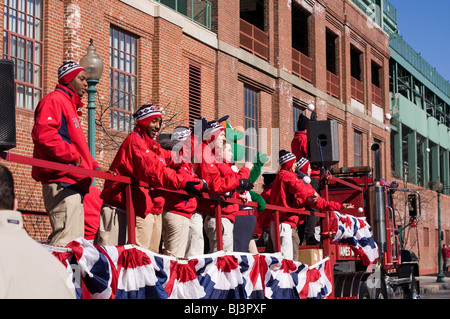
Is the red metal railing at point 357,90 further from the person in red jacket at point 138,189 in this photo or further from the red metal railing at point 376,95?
the person in red jacket at point 138,189

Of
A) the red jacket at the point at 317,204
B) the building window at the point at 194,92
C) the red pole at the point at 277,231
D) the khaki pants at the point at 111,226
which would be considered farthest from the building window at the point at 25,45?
the khaki pants at the point at 111,226

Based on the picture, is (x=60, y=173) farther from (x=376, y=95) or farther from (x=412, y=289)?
(x=376, y=95)

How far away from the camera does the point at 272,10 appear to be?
2708cm

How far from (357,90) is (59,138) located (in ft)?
103

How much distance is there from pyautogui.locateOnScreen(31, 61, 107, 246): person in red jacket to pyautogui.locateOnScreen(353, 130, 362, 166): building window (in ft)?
99.2

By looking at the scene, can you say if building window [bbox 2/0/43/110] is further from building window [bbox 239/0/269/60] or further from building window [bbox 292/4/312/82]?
building window [bbox 292/4/312/82]

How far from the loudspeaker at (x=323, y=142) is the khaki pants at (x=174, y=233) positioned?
3.60m

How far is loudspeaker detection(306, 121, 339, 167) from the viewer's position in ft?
33.7

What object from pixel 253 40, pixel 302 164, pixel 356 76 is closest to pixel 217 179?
pixel 302 164

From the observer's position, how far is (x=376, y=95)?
38.8 metres

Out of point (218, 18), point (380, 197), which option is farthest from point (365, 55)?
point (380, 197)

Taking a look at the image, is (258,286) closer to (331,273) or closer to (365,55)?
(331,273)

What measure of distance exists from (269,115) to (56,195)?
69.0ft

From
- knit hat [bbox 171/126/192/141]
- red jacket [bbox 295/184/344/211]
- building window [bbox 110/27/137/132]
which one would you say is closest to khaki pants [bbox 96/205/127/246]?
knit hat [bbox 171/126/192/141]
